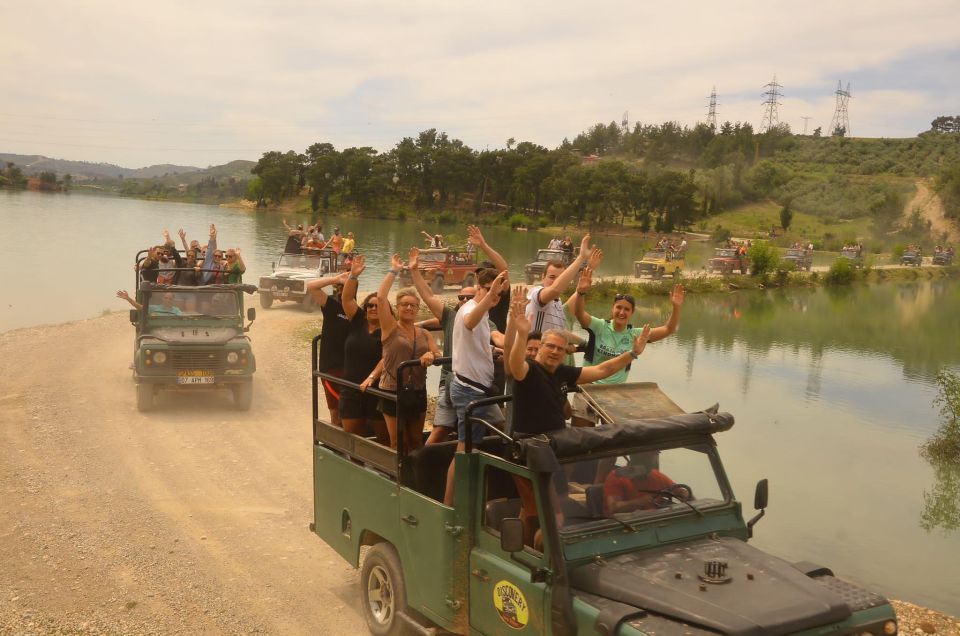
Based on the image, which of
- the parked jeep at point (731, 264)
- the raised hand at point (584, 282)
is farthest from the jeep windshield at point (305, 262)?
the parked jeep at point (731, 264)

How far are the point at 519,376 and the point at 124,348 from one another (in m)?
17.1

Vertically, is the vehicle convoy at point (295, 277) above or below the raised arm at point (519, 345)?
below

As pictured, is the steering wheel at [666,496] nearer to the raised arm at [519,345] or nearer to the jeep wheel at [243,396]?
the raised arm at [519,345]

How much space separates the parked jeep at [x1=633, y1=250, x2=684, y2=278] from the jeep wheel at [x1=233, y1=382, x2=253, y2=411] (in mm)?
31877

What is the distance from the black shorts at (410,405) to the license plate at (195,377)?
27.5 ft

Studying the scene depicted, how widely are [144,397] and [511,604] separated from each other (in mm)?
10722

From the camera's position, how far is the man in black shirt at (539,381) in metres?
5.90

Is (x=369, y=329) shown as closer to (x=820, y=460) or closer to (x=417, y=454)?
(x=417, y=454)

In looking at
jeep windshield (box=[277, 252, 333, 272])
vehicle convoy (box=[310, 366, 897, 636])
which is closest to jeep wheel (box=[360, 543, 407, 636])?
vehicle convoy (box=[310, 366, 897, 636])

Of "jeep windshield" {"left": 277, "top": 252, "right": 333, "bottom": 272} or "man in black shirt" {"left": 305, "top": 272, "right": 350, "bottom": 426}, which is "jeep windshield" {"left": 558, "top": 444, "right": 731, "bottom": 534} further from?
"jeep windshield" {"left": 277, "top": 252, "right": 333, "bottom": 272}

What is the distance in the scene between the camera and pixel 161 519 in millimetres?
10070

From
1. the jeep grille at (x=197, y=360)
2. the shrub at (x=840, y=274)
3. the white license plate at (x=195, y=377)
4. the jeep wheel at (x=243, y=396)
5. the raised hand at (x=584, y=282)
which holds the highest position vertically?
the raised hand at (x=584, y=282)

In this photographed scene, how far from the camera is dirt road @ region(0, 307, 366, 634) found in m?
7.89

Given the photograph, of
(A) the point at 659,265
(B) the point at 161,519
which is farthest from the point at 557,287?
(A) the point at 659,265
